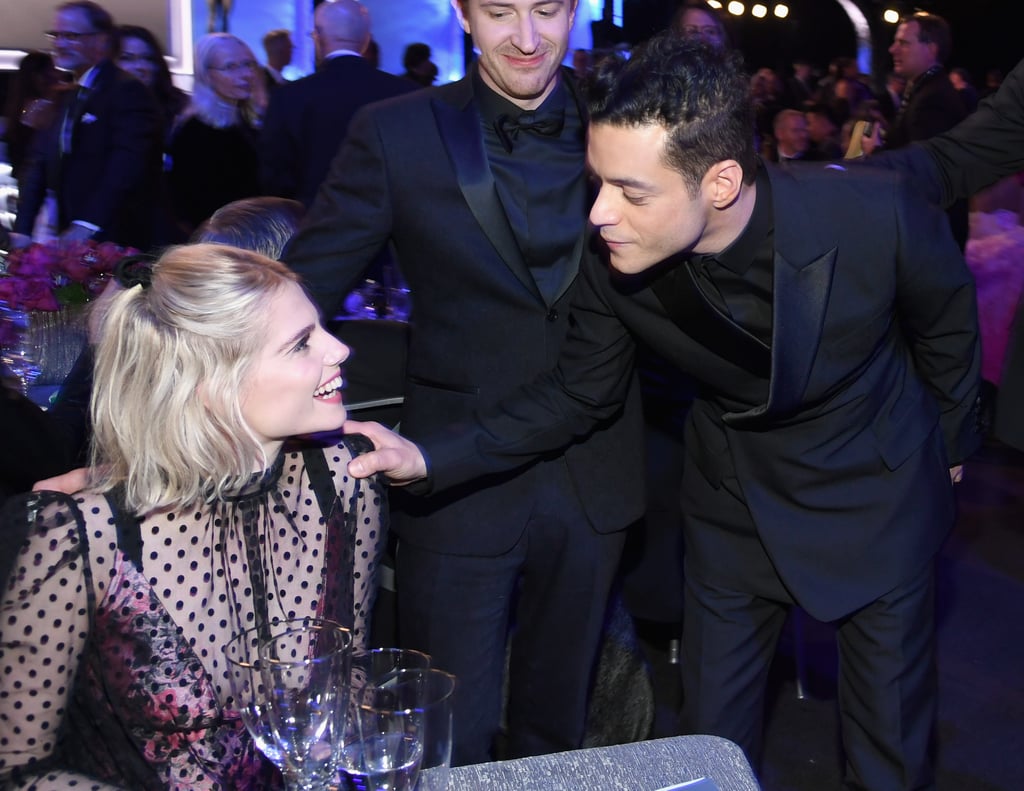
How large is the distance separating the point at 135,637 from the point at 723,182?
108 cm

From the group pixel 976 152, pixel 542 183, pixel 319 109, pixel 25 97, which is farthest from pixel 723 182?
pixel 25 97

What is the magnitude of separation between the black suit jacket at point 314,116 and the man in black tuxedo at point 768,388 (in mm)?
2111

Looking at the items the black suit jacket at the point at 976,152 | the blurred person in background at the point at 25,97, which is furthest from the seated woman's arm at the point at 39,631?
the blurred person in background at the point at 25,97

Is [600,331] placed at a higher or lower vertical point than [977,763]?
higher

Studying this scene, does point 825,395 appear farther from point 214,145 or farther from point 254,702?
point 214,145

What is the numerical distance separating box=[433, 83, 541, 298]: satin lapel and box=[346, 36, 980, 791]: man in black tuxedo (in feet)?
0.46

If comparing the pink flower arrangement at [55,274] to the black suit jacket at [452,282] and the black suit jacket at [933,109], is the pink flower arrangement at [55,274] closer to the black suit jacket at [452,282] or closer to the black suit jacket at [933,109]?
the black suit jacket at [452,282]

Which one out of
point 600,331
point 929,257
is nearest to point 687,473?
point 600,331

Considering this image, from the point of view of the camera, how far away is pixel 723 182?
1.75 m

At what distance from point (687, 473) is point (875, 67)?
1261 cm

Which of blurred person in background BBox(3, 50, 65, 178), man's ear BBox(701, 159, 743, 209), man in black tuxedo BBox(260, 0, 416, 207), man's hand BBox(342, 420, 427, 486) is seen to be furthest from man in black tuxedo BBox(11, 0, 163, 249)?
man's ear BBox(701, 159, 743, 209)

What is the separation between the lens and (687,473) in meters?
2.21

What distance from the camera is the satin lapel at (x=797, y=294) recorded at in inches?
70.6

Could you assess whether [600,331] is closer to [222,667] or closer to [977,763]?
[222,667]
